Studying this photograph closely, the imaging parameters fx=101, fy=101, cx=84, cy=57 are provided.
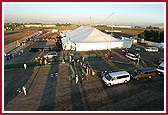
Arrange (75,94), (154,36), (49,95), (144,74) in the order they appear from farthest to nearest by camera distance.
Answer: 1. (154,36)
2. (144,74)
3. (75,94)
4. (49,95)

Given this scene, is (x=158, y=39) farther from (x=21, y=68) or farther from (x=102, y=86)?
(x=21, y=68)

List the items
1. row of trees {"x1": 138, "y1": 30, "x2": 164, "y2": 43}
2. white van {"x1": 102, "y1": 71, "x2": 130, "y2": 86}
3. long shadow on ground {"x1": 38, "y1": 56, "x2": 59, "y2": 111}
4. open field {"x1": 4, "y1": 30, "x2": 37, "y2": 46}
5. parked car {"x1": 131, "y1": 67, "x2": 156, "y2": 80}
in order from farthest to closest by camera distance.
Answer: open field {"x1": 4, "y1": 30, "x2": 37, "y2": 46}
row of trees {"x1": 138, "y1": 30, "x2": 164, "y2": 43}
parked car {"x1": 131, "y1": 67, "x2": 156, "y2": 80}
white van {"x1": 102, "y1": 71, "x2": 130, "y2": 86}
long shadow on ground {"x1": 38, "y1": 56, "x2": 59, "y2": 111}

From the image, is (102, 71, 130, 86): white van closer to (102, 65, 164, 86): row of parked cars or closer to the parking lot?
(102, 65, 164, 86): row of parked cars

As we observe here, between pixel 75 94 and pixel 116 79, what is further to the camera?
pixel 116 79

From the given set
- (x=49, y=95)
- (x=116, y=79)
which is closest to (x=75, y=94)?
(x=49, y=95)

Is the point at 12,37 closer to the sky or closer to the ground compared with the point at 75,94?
closer to the sky

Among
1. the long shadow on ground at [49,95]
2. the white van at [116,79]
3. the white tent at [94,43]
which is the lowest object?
the long shadow on ground at [49,95]

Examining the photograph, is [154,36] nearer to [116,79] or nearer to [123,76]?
[123,76]

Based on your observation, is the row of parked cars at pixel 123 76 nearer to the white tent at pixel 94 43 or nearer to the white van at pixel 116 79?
the white van at pixel 116 79

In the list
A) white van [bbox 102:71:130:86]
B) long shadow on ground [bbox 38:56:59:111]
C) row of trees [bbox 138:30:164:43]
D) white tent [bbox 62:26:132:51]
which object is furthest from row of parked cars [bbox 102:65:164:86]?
row of trees [bbox 138:30:164:43]

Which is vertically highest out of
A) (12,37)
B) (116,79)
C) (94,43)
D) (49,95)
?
(12,37)

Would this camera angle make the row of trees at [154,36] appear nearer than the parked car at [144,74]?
No

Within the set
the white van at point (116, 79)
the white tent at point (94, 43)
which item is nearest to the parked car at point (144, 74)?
the white van at point (116, 79)

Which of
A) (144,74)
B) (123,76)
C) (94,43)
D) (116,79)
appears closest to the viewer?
(116,79)
